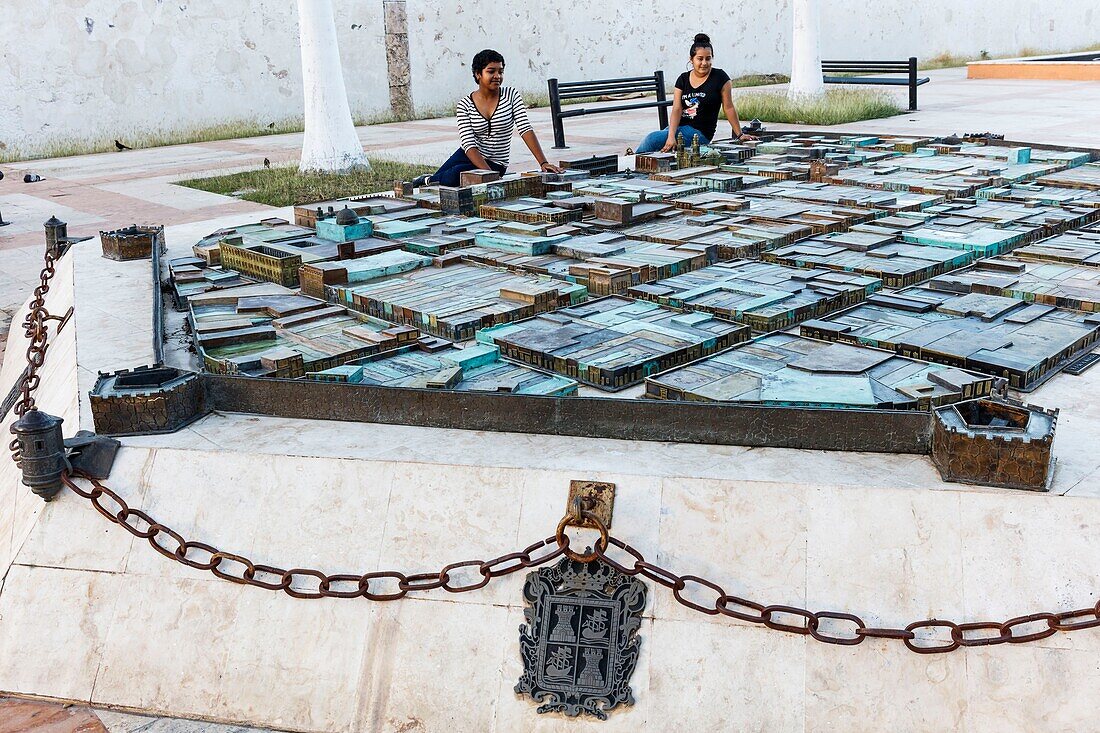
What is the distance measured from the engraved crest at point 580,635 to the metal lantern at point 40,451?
129 centimetres

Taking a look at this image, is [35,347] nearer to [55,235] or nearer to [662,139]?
[55,235]

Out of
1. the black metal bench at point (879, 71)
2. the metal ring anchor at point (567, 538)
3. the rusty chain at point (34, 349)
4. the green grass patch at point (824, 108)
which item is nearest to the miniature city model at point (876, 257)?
the metal ring anchor at point (567, 538)

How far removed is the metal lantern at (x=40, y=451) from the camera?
263cm

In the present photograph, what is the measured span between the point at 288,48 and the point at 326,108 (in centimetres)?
600

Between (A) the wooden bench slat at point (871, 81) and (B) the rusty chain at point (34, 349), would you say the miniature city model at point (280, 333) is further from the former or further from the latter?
(A) the wooden bench slat at point (871, 81)

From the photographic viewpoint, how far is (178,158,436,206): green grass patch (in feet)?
26.6

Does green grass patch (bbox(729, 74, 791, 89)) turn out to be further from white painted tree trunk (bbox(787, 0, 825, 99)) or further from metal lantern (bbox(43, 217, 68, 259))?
metal lantern (bbox(43, 217, 68, 259))

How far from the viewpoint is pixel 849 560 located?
7.75 ft

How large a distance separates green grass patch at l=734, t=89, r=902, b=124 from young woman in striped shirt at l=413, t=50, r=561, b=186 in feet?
19.5

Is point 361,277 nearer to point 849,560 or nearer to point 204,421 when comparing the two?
point 204,421

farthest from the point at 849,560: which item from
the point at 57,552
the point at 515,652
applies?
the point at 57,552

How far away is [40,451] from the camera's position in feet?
8.66

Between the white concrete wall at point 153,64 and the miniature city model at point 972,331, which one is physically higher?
the white concrete wall at point 153,64

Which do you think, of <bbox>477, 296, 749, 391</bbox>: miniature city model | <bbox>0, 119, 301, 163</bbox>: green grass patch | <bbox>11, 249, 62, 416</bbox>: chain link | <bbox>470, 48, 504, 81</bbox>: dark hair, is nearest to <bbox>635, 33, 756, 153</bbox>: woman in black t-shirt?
<bbox>470, 48, 504, 81</bbox>: dark hair
